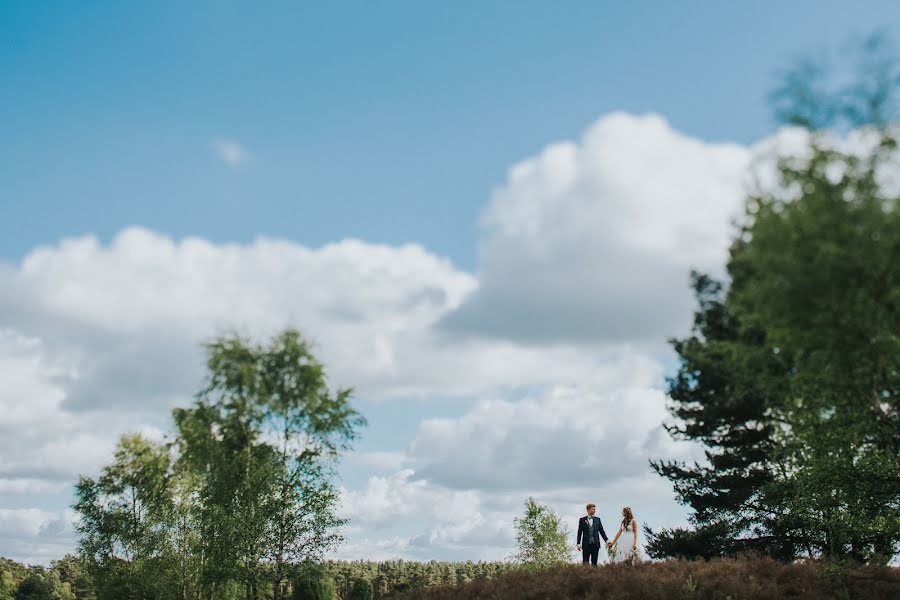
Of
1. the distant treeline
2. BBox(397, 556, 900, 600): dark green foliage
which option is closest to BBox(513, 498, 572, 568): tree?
the distant treeline

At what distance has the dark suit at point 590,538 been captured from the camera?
2292 cm

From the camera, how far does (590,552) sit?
23.0 meters

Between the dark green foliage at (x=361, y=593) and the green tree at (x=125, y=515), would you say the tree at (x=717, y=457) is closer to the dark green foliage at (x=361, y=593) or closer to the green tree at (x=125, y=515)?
the dark green foliage at (x=361, y=593)

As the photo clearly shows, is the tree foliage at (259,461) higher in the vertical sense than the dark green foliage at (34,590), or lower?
higher

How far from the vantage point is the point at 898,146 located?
11.3 metres

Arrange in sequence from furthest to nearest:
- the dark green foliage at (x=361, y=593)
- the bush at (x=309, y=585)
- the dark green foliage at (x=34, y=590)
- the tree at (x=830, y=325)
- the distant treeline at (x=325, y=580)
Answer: the dark green foliage at (x=34, y=590), the dark green foliage at (x=361, y=593), the distant treeline at (x=325, y=580), the bush at (x=309, y=585), the tree at (x=830, y=325)

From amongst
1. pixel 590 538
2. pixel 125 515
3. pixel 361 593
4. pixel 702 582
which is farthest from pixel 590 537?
pixel 125 515

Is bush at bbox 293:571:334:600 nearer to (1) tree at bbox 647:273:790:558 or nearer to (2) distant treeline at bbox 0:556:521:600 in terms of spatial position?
(2) distant treeline at bbox 0:556:521:600

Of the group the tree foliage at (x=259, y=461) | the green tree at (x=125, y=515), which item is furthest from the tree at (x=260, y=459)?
the green tree at (x=125, y=515)

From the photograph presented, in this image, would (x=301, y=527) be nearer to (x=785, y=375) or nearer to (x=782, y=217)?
(x=785, y=375)

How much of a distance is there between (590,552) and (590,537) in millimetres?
515

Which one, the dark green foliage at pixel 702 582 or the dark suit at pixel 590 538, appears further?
the dark suit at pixel 590 538

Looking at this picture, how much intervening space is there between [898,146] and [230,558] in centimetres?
2702

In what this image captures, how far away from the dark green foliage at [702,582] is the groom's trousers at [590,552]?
1499mm
